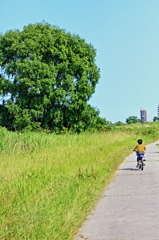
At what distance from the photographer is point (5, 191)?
7645mm

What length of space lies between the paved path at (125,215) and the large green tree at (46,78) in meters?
28.3

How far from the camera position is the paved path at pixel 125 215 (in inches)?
218

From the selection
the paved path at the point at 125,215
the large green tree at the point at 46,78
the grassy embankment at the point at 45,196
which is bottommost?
the paved path at the point at 125,215

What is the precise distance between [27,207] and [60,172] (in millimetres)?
4512

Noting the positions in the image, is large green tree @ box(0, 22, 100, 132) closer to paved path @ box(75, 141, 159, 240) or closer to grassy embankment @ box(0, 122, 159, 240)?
grassy embankment @ box(0, 122, 159, 240)

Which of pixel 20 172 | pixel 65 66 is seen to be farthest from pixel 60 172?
pixel 65 66

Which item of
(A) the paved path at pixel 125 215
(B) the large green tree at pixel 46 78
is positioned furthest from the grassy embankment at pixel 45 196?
(B) the large green tree at pixel 46 78

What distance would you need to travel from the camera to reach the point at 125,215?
6.78 metres

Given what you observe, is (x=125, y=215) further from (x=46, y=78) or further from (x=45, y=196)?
(x=46, y=78)

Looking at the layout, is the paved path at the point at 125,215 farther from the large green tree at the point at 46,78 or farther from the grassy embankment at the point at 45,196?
the large green tree at the point at 46,78

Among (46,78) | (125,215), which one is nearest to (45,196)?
(125,215)

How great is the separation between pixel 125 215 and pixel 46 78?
1258 inches

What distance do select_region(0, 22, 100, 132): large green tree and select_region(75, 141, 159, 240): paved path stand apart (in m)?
28.3

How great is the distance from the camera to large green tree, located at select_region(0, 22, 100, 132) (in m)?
37.8
